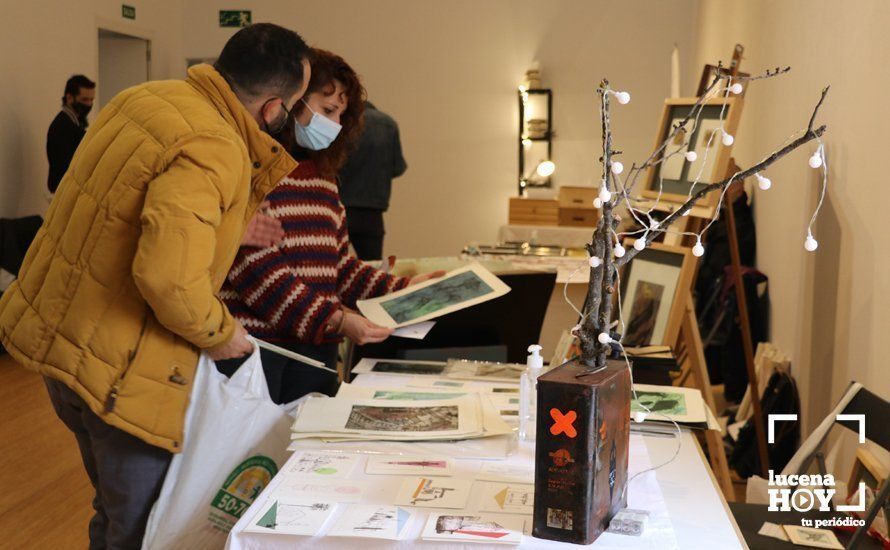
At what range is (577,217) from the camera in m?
6.67

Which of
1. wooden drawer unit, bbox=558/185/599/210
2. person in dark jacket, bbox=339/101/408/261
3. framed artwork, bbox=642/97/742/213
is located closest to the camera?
framed artwork, bbox=642/97/742/213

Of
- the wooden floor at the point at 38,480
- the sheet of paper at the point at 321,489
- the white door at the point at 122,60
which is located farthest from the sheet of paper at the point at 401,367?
the white door at the point at 122,60

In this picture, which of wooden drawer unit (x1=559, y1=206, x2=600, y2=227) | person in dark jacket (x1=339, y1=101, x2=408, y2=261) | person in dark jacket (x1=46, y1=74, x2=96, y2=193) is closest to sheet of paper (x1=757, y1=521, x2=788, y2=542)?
person in dark jacket (x1=339, y1=101, x2=408, y2=261)

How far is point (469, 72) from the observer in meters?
8.45

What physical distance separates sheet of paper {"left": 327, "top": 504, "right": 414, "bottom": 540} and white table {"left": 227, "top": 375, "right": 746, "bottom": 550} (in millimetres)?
12

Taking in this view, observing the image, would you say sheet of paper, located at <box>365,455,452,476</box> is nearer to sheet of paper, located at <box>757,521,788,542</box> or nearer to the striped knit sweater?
the striped knit sweater

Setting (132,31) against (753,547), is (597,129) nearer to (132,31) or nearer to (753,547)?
(132,31)

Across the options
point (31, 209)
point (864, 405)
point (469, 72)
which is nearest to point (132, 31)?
point (31, 209)

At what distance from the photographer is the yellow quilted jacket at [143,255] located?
5.71 ft

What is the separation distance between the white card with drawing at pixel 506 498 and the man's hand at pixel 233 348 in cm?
61

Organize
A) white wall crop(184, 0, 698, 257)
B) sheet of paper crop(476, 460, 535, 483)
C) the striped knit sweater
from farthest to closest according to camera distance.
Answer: white wall crop(184, 0, 698, 257), the striped knit sweater, sheet of paper crop(476, 460, 535, 483)

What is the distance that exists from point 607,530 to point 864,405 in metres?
1.01

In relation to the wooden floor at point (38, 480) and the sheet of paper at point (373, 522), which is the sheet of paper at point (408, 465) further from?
the wooden floor at point (38, 480)

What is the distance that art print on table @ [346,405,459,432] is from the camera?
192 cm
